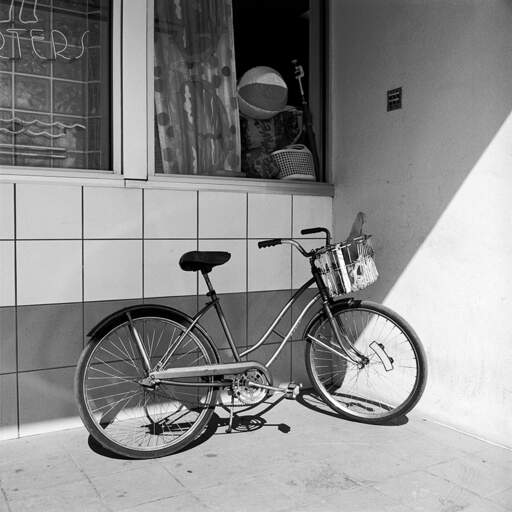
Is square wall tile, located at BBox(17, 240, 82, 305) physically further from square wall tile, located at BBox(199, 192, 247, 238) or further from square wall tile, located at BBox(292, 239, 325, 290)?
square wall tile, located at BBox(292, 239, 325, 290)

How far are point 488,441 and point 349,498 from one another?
40.6 inches

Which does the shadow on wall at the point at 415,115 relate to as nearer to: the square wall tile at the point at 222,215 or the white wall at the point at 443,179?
the white wall at the point at 443,179

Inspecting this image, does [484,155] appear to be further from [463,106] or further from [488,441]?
[488,441]

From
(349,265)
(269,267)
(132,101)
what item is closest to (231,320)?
(269,267)

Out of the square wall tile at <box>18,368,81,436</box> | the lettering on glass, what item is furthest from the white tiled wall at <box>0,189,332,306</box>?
the lettering on glass

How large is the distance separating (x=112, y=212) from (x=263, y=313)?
1142 millimetres

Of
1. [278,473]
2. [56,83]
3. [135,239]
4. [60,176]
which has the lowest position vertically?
[278,473]

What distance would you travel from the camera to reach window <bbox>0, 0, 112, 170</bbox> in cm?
322

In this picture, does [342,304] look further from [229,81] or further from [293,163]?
[229,81]

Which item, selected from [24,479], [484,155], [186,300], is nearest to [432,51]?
[484,155]

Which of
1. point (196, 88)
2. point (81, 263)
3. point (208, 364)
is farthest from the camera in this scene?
point (196, 88)

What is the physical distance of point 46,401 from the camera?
3180 mm

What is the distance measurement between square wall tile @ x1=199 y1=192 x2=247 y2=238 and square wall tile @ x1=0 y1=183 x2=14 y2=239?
1.05 m

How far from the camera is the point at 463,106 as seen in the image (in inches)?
128
